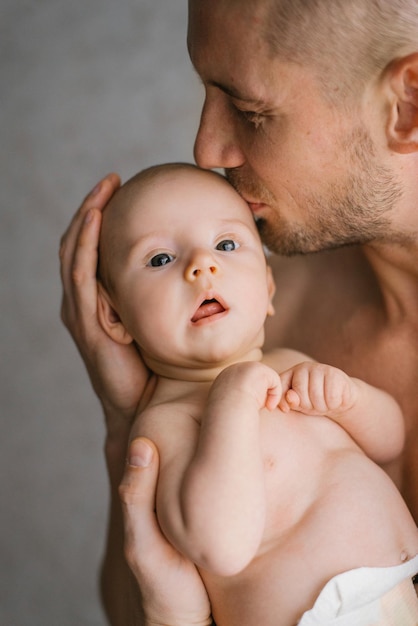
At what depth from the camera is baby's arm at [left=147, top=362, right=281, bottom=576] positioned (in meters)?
1.17

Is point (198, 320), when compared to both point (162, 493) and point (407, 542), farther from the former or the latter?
point (407, 542)

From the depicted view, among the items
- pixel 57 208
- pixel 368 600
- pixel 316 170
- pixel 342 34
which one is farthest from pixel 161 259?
pixel 57 208

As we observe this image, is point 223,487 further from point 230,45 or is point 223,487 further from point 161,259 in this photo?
point 230,45

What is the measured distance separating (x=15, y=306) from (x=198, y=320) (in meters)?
1.77

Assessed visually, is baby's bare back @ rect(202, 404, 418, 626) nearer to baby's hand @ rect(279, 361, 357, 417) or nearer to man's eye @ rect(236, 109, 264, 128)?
baby's hand @ rect(279, 361, 357, 417)

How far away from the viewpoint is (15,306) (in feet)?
9.86

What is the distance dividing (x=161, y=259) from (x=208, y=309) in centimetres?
11

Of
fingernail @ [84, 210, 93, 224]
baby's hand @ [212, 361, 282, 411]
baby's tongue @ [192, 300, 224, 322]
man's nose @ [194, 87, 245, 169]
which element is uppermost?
man's nose @ [194, 87, 245, 169]

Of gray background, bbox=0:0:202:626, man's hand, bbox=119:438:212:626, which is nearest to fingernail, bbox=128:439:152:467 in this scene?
man's hand, bbox=119:438:212:626

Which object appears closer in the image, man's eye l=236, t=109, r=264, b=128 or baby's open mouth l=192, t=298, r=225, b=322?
baby's open mouth l=192, t=298, r=225, b=322

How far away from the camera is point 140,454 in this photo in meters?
1.28

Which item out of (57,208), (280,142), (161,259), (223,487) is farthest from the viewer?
(57,208)

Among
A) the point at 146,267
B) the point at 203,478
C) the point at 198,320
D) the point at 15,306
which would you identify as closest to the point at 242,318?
the point at 198,320

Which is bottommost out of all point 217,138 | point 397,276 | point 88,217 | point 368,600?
point 368,600
